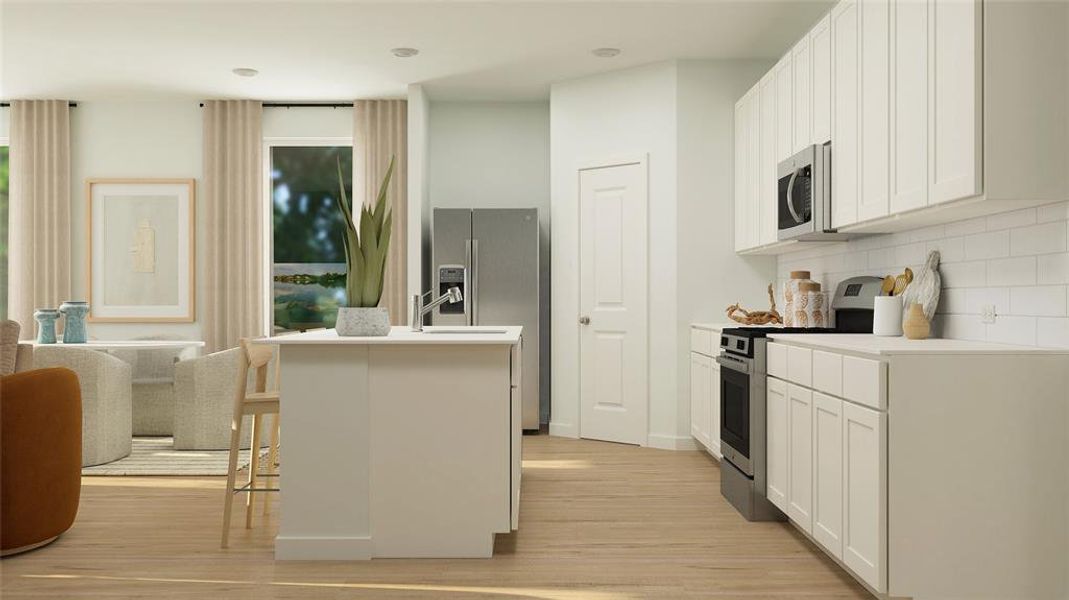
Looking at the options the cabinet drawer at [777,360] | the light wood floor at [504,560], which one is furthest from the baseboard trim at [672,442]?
the cabinet drawer at [777,360]

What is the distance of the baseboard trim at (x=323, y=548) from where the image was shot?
10.5 feet

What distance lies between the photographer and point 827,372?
9.75ft

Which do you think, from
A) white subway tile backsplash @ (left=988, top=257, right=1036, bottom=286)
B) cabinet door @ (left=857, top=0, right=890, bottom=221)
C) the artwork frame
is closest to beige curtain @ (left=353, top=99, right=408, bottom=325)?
the artwork frame

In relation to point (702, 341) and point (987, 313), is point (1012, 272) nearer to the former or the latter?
point (987, 313)

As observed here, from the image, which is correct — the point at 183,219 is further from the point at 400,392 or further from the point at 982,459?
the point at 982,459

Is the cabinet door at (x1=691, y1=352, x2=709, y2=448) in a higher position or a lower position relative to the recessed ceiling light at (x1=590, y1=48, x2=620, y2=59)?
lower

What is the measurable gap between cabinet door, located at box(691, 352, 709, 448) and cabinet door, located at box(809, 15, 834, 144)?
1.71 metres

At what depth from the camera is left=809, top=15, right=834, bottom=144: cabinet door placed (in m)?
3.77

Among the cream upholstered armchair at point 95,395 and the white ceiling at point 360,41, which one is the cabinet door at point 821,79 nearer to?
the white ceiling at point 360,41

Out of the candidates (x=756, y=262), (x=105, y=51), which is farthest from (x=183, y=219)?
(x=756, y=262)

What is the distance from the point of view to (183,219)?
7203 millimetres

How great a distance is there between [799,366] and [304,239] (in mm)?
5259

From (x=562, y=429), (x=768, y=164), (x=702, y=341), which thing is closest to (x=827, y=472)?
(x=702, y=341)

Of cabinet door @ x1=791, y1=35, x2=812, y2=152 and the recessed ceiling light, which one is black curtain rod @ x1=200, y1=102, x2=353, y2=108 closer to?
the recessed ceiling light
